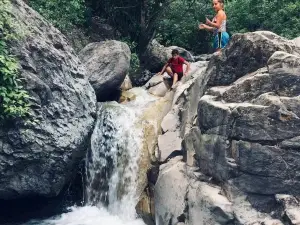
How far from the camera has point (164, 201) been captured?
888 centimetres

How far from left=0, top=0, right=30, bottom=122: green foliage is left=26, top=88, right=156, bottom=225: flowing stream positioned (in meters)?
2.46

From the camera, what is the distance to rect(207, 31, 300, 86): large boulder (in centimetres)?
833

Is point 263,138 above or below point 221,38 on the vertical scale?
below

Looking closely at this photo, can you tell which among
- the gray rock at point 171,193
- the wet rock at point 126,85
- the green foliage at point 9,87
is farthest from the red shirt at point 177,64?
the green foliage at point 9,87

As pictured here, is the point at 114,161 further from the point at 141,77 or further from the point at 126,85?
the point at 141,77

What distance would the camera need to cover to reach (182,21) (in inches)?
717

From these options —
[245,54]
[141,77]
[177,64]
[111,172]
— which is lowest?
[111,172]

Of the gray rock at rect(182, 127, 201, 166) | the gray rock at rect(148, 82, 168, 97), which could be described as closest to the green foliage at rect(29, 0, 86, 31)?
the gray rock at rect(148, 82, 168, 97)

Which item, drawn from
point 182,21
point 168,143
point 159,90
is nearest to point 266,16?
point 182,21

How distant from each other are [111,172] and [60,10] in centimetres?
639

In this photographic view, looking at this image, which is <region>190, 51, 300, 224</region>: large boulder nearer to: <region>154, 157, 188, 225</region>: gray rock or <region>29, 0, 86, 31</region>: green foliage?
<region>154, 157, 188, 225</region>: gray rock

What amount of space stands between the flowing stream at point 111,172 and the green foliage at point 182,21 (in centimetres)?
722

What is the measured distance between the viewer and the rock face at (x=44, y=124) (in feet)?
31.1

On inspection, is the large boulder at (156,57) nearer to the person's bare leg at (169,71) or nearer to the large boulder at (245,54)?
the person's bare leg at (169,71)
